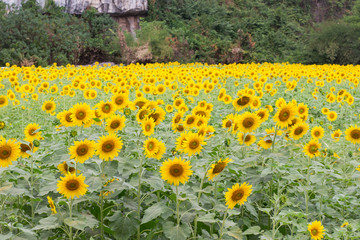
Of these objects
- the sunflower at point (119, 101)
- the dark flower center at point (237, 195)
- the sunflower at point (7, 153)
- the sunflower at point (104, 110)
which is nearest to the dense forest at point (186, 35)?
the sunflower at point (119, 101)

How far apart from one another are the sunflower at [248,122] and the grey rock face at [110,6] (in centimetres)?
2197

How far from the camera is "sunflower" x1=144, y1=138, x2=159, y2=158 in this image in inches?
82.1

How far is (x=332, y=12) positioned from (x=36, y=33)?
27.5 m

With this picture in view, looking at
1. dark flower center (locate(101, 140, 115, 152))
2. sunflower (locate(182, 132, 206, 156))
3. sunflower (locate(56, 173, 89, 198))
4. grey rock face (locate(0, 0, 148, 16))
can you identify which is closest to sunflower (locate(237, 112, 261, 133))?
sunflower (locate(182, 132, 206, 156))

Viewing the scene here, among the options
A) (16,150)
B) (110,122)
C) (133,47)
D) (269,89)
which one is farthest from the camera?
(133,47)

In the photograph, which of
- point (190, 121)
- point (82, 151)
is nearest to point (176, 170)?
point (82, 151)

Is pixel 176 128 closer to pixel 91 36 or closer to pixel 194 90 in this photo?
pixel 194 90

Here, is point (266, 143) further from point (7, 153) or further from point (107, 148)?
point (7, 153)

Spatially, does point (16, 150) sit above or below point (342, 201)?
above

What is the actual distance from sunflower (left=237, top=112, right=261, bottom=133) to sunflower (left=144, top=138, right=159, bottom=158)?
68cm

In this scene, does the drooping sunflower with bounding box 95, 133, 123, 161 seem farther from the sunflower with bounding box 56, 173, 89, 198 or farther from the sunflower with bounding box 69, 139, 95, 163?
the sunflower with bounding box 56, 173, 89, 198

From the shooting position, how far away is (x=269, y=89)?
6930 mm

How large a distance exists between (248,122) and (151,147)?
0.75 meters

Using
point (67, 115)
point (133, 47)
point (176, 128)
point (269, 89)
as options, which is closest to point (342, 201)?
point (176, 128)
